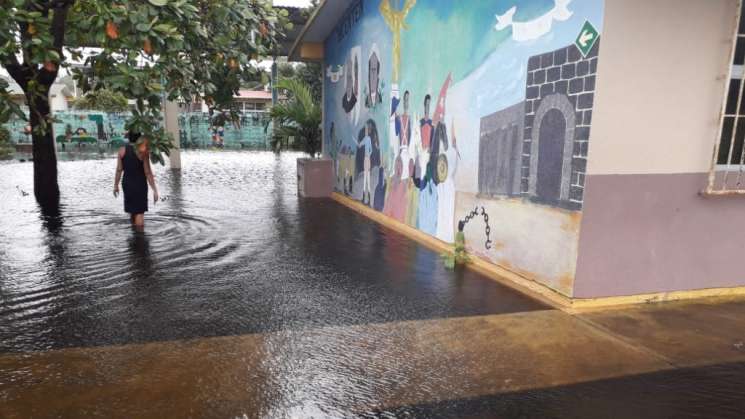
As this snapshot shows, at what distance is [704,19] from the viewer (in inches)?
181

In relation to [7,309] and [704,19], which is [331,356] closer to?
[7,309]

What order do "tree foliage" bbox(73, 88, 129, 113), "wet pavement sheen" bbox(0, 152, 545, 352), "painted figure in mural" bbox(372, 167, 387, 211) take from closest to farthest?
"tree foliage" bbox(73, 88, 129, 113) < "wet pavement sheen" bbox(0, 152, 545, 352) < "painted figure in mural" bbox(372, 167, 387, 211)

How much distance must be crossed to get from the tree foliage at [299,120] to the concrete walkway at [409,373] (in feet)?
29.4

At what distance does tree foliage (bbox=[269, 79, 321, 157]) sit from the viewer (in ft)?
41.0

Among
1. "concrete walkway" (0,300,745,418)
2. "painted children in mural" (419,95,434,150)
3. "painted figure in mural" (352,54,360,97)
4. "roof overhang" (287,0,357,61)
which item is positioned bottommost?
"concrete walkway" (0,300,745,418)

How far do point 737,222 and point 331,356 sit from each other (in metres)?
4.31

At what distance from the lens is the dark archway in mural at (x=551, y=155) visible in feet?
16.1

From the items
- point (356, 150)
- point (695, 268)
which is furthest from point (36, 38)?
point (356, 150)

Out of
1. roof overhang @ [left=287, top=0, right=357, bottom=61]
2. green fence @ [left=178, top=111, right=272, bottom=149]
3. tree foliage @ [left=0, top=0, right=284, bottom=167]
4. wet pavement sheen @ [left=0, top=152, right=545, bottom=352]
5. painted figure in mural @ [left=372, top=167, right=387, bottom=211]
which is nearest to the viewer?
tree foliage @ [left=0, top=0, right=284, bottom=167]

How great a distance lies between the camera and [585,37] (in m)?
4.54

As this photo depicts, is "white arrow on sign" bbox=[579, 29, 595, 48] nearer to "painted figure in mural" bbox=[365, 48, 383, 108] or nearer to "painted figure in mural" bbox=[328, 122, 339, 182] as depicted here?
"painted figure in mural" bbox=[365, 48, 383, 108]

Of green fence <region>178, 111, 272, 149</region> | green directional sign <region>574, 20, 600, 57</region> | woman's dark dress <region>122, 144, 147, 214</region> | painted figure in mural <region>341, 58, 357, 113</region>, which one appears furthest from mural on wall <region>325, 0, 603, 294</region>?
green fence <region>178, 111, 272, 149</region>

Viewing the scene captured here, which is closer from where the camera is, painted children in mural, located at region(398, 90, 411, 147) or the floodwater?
the floodwater

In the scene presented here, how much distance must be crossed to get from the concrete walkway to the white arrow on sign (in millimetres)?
2499
